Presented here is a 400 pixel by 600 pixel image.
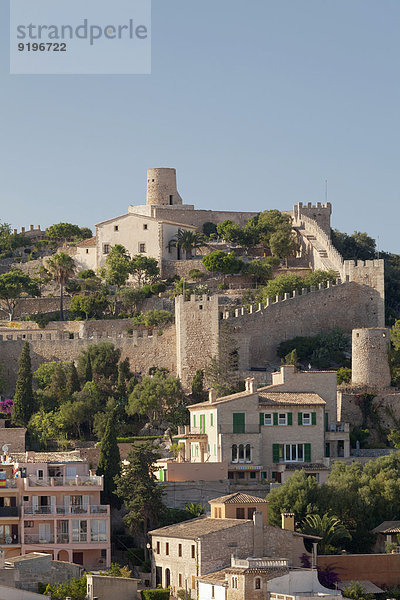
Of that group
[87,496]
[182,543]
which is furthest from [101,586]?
[87,496]

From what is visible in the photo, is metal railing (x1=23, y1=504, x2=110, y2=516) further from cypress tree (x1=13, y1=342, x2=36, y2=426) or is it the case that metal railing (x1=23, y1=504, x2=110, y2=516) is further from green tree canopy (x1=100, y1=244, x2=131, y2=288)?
green tree canopy (x1=100, y1=244, x2=131, y2=288)

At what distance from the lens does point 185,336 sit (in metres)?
65.0

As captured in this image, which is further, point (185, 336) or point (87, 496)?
point (185, 336)

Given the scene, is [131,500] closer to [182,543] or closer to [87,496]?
[87,496]

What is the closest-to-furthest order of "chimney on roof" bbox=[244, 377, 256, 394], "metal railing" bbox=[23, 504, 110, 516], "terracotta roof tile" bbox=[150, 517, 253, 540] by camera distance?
"terracotta roof tile" bbox=[150, 517, 253, 540] < "metal railing" bbox=[23, 504, 110, 516] < "chimney on roof" bbox=[244, 377, 256, 394]

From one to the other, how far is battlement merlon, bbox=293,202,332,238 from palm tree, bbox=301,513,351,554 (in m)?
37.8

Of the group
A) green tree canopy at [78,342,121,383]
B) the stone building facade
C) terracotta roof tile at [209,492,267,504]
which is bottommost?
the stone building facade

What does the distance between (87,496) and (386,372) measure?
51.0 feet

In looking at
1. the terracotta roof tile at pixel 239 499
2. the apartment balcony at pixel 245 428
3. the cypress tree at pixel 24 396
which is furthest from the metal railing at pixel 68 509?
the cypress tree at pixel 24 396

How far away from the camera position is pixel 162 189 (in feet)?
296

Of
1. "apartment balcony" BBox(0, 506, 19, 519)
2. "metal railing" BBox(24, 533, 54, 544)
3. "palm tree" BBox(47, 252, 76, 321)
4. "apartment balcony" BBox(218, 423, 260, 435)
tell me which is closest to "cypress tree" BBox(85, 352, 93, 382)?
"apartment balcony" BBox(218, 423, 260, 435)

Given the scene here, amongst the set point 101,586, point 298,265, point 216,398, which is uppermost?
point 298,265

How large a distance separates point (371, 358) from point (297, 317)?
6940 millimetres

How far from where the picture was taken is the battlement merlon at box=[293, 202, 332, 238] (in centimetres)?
8456
